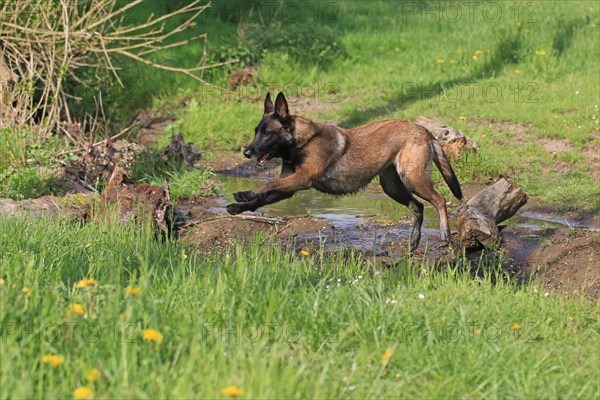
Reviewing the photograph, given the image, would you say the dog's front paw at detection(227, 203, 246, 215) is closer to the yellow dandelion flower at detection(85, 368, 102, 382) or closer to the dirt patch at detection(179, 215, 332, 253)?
the dirt patch at detection(179, 215, 332, 253)

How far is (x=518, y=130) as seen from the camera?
481 inches

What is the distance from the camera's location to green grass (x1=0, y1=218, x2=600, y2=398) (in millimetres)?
4008

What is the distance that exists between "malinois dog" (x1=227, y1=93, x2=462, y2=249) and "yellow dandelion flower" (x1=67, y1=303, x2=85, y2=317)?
330 cm

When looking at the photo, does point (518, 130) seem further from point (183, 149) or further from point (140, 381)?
point (140, 381)

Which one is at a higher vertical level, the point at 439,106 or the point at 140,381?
the point at 140,381

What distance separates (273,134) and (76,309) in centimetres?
396

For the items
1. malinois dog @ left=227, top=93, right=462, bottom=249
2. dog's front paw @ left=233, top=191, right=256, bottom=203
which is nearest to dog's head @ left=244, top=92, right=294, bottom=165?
malinois dog @ left=227, top=93, right=462, bottom=249

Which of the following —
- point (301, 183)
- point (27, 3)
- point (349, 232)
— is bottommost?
point (349, 232)

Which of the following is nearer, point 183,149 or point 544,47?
point 183,149

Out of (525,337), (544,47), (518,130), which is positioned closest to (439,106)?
(518,130)

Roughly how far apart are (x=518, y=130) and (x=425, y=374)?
8.23m

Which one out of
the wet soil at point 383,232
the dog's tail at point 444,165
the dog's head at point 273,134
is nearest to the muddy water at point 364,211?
the wet soil at point 383,232

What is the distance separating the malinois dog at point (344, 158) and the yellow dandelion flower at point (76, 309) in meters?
3.30

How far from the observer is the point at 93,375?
3854 mm
